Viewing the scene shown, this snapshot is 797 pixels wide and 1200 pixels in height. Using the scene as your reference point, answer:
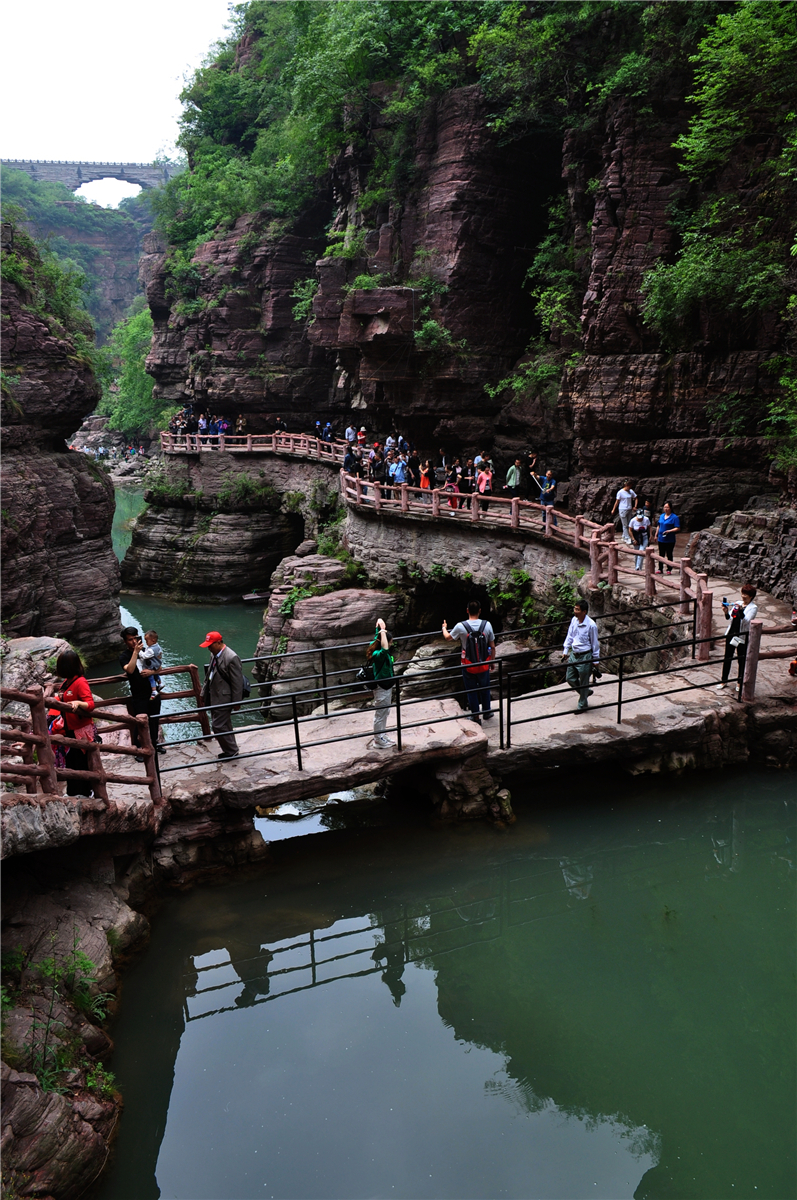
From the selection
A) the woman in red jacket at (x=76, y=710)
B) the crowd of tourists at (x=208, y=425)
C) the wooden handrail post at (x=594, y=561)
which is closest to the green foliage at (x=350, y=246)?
the crowd of tourists at (x=208, y=425)

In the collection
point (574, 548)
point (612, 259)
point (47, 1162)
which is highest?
point (612, 259)

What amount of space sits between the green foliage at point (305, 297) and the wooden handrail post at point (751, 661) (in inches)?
1095

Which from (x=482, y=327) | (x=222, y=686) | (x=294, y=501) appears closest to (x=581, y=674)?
(x=222, y=686)

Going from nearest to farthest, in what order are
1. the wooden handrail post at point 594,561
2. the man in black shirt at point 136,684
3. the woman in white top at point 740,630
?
the man in black shirt at point 136,684 < the woman in white top at point 740,630 < the wooden handrail post at point 594,561

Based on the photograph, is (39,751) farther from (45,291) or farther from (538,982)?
(45,291)

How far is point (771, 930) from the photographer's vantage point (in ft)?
26.2

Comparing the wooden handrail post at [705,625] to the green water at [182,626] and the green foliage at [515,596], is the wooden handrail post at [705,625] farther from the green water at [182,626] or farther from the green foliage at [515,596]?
the green water at [182,626]

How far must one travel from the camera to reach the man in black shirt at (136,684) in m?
8.80

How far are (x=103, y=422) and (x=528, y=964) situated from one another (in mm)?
76748

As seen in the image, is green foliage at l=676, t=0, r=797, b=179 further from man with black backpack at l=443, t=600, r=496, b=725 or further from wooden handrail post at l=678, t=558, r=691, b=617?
man with black backpack at l=443, t=600, r=496, b=725

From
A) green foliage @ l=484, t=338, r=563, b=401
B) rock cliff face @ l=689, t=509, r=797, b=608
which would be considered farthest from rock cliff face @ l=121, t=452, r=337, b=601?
rock cliff face @ l=689, t=509, r=797, b=608

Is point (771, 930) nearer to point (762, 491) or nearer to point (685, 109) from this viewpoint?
point (762, 491)

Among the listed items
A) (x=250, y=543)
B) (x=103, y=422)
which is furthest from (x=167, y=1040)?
(x=103, y=422)

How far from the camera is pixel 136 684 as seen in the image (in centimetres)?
900
